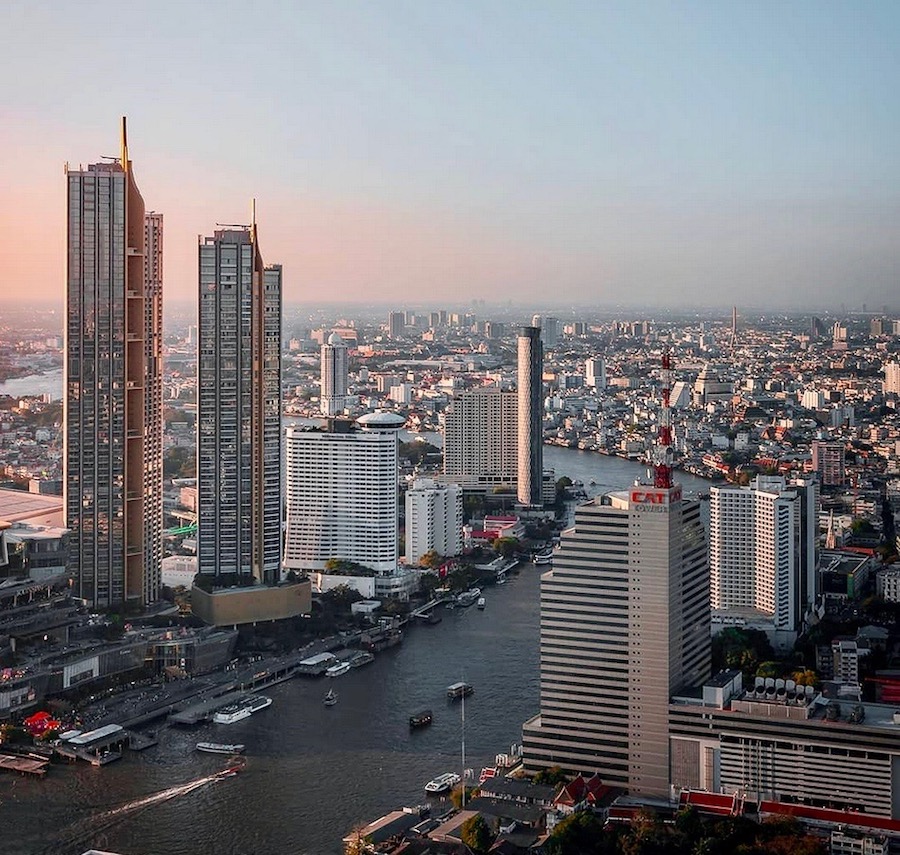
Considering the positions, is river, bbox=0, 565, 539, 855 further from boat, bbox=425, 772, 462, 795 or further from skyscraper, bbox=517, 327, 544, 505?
skyscraper, bbox=517, 327, 544, 505

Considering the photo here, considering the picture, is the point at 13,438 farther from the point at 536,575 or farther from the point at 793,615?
the point at 793,615

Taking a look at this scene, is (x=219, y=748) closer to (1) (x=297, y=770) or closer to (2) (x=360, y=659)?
(1) (x=297, y=770)

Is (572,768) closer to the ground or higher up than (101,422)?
closer to the ground

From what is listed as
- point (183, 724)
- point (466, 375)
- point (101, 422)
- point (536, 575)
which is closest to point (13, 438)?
point (101, 422)

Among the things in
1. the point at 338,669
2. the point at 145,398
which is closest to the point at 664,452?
the point at 338,669

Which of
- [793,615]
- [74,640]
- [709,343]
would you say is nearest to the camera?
[74,640]

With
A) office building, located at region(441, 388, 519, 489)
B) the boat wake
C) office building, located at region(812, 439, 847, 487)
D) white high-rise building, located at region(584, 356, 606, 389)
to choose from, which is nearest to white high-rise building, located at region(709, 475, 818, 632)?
the boat wake

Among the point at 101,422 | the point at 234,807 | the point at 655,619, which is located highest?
the point at 101,422
